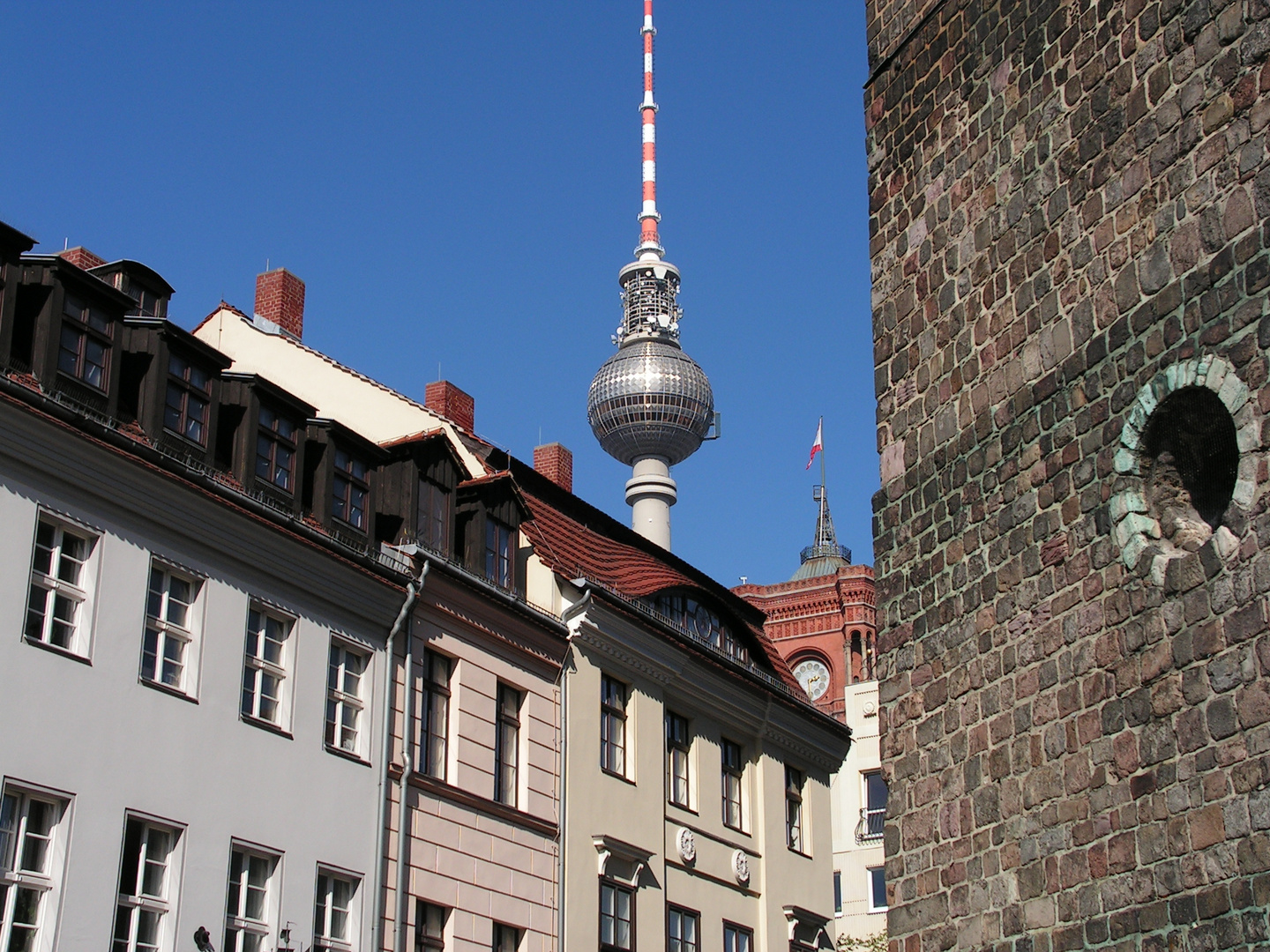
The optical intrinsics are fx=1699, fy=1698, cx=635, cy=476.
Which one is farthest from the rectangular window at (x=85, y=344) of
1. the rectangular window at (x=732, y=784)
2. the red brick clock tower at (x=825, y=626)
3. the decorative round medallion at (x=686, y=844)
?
the red brick clock tower at (x=825, y=626)

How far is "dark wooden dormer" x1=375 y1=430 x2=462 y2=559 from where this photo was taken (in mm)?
23500

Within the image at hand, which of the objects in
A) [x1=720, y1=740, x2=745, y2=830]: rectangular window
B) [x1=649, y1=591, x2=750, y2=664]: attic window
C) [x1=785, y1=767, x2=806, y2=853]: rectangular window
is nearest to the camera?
[x1=720, y1=740, x2=745, y2=830]: rectangular window

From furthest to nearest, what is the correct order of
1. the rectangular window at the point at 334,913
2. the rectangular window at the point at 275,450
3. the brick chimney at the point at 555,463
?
the brick chimney at the point at 555,463, the rectangular window at the point at 275,450, the rectangular window at the point at 334,913

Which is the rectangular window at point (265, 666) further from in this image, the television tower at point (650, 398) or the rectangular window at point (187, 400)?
the television tower at point (650, 398)

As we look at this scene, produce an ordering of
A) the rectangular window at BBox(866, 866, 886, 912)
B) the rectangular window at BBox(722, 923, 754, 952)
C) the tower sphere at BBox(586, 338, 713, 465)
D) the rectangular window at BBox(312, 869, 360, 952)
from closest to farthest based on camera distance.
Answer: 1. the rectangular window at BBox(312, 869, 360, 952)
2. the rectangular window at BBox(722, 923, 754, 952)
3. the rectangular window at BBox(866, 866, 886, 912)
4. the tower sphere at BBox(586, 338, 713, 465)

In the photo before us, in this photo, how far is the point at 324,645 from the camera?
21094 millimetres

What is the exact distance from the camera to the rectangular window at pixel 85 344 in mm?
18891

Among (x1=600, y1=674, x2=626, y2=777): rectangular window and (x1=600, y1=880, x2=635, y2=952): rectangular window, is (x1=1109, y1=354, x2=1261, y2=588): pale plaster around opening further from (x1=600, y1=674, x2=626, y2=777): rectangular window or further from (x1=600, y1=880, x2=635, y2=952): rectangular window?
(x1=600, y1=674, x2=626, y2=777): rectangular window

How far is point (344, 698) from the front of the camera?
2127 cm

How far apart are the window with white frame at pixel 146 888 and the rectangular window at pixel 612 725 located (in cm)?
906

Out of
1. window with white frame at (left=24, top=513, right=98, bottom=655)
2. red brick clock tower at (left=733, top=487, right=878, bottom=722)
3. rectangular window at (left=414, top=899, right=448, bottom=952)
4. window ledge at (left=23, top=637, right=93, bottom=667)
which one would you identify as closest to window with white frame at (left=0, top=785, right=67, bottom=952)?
window ledge at (left=23, top=637, right=93, bottom=667)

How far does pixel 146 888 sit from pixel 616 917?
9.31m

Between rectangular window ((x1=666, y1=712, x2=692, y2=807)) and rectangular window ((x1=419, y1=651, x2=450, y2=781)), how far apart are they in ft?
18.4

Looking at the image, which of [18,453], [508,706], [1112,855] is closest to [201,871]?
[18,453]
